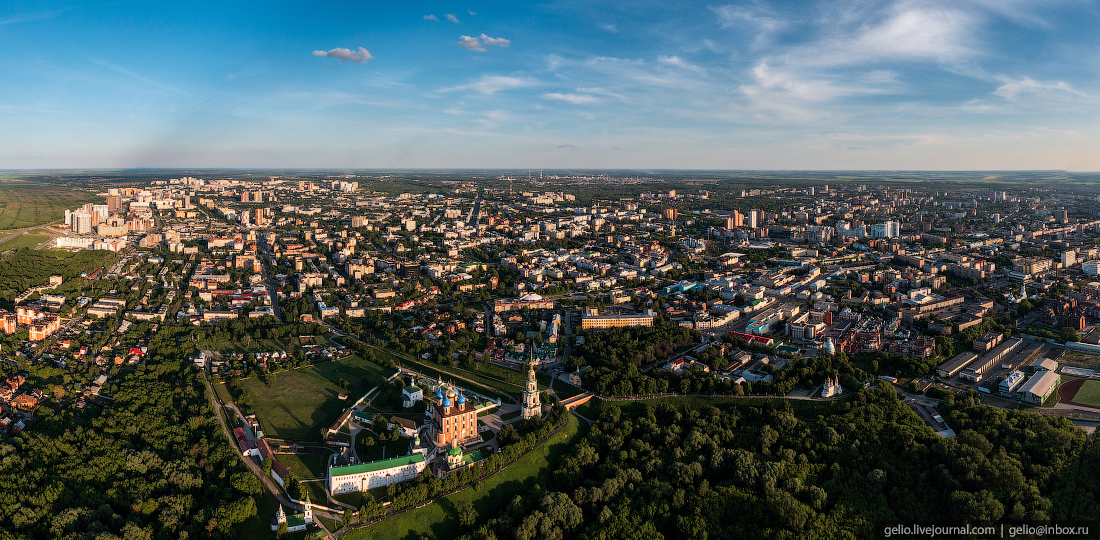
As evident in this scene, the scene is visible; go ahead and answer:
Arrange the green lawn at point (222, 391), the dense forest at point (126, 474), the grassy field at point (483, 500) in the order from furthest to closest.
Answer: the green lawn at point (222, 391) < the grassy field at point (483, 500) < the dense forest at point (126, 474)

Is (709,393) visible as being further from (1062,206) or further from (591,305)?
(1062,206)

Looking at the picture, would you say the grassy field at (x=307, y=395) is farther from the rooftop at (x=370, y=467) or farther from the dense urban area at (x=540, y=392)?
the rooftop at (x=370, y=467)

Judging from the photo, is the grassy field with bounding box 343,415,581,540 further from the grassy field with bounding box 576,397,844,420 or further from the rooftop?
the grassy field with bounding box 576,397,844,420

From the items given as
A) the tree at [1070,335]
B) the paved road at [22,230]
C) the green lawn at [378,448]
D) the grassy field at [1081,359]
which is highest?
the paved road at [22,230]

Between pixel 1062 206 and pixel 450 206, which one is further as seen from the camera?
pixel 450 206

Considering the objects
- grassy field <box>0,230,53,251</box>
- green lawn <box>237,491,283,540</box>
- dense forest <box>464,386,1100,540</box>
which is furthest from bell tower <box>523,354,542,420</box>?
grassy field <box>0,230,53,251</box>

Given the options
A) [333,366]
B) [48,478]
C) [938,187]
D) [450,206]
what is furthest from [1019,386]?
[938,187]

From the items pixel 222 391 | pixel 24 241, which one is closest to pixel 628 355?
pixel 222 391

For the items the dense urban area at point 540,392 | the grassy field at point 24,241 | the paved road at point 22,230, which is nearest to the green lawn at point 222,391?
the dense urban area at point 540,392
